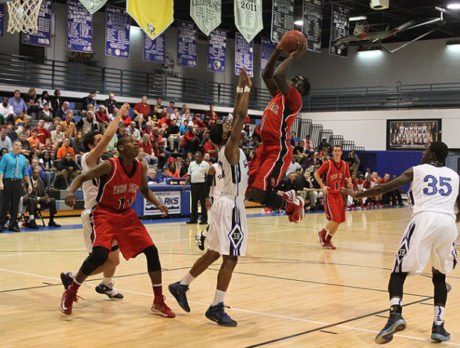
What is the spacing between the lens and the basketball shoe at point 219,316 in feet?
17.9

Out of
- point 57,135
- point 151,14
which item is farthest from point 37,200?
point 151,14

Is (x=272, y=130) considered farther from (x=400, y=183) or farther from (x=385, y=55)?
(x=385, y=55)

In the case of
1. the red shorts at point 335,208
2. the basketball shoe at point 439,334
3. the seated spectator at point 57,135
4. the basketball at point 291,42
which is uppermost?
the basketball at point 291,42

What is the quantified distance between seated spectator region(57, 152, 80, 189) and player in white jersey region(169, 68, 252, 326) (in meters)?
10.7

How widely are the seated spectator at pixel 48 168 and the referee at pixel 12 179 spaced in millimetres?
2622

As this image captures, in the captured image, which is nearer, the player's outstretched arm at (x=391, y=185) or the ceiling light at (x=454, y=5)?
the player's outstretched arm at (x=391, y=185)

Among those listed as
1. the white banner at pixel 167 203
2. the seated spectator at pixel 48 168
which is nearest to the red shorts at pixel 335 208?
the white banner at pixel 167 203

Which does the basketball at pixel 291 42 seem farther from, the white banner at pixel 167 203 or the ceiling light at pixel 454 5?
the ceiling light at pixel 454 5

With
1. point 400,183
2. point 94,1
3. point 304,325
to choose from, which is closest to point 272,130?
point 400,183

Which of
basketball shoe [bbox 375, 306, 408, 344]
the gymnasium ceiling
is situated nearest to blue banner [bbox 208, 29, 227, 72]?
the gymnasium ceiling

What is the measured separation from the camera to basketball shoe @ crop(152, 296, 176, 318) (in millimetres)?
5754

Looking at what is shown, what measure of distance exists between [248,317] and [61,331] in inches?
68.6

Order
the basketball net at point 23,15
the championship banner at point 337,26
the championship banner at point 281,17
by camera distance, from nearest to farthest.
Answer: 1. the basketball net at point 23,15
2. the championship banner at point 281,17
3. the championship banner at point 337,26

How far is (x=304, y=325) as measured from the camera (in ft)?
18.1
